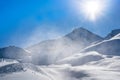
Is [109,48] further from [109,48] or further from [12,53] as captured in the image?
[12,53]

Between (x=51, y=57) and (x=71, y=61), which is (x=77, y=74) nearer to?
(x=71, y=61)

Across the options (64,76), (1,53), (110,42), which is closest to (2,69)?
(64,76)

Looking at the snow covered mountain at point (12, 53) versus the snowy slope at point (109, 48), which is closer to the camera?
the snowy slope at point (109, 48)

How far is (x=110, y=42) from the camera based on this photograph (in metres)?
122

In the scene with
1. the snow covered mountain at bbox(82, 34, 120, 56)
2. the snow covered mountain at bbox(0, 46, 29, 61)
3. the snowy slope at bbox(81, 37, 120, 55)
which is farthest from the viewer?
the snow covered mountain at bbox(0, 46, 29, 61)

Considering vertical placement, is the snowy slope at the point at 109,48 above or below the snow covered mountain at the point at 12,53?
below

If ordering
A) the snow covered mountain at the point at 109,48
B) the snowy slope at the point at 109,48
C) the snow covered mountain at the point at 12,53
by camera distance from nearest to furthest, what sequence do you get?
the snowy slope at the point at 109,48 → the snow covered mountain at the point at 109,48 → the snow covered mountain at the point at 12,53

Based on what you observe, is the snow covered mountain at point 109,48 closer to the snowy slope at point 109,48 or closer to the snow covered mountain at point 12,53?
the snowy slope at point 109,48

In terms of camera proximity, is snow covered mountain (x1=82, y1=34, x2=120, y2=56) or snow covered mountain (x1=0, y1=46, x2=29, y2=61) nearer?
snow covered mountain (x1=82, y1=34, x2=120, y2=56)

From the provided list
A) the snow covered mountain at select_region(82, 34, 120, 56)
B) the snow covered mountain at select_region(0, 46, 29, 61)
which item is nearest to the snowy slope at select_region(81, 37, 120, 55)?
the snow covered mountain at select_region(82, 34, 120, 56)

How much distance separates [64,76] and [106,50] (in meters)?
66.8

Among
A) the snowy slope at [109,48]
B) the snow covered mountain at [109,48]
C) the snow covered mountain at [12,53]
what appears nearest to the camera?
the snowy slope at [109,48]

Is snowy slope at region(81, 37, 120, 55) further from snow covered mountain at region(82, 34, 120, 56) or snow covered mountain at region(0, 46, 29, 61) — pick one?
snow covered mountain at region(0, 46, 29, 61)

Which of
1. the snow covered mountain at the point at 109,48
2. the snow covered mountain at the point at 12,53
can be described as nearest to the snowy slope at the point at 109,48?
the snow covered mountain at the point at 109,48
